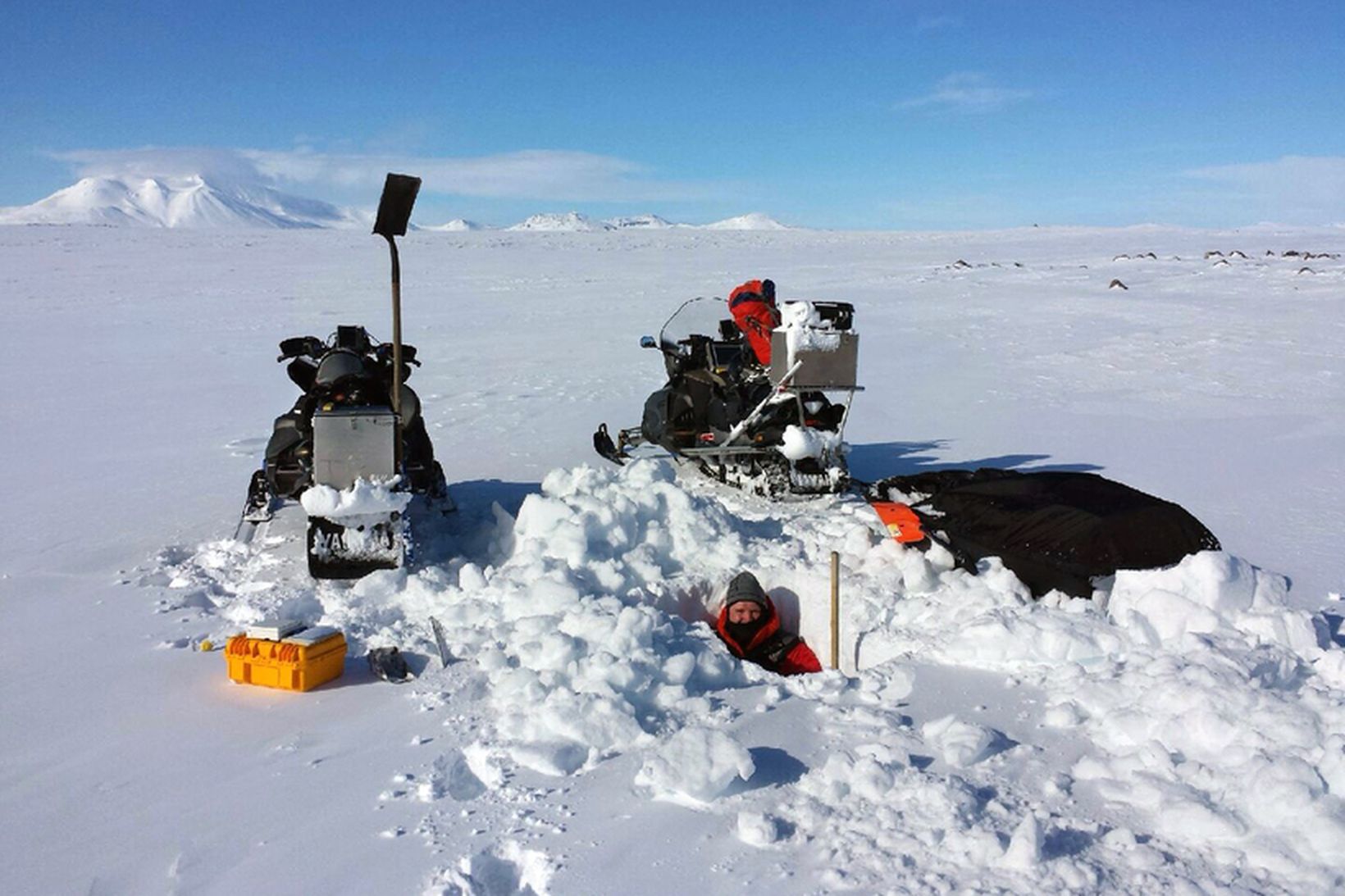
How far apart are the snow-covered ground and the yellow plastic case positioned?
81 mm

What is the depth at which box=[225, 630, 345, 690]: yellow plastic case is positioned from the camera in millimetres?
3582

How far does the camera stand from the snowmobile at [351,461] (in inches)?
181

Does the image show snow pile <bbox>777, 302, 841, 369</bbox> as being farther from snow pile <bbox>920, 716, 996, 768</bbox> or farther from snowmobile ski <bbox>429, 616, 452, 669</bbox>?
snow pile <bbox>920, 716, 996, 768</bbox>

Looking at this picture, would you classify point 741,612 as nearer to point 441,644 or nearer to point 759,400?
point 441,644

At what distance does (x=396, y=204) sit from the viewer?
4914mm

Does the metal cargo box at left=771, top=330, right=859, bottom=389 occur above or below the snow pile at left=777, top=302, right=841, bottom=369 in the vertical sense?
below

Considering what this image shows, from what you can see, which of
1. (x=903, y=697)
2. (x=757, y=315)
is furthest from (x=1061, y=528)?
(x=757, y=315)

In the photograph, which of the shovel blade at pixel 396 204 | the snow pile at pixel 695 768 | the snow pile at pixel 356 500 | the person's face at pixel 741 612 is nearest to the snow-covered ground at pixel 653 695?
the snow pile at pixel 695 768

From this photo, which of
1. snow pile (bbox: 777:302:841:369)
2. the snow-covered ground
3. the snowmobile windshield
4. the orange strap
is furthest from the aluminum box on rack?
the snowmobile windshield

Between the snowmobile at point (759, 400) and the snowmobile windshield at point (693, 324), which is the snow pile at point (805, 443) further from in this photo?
the snowmobile windshield at point (693, 324)

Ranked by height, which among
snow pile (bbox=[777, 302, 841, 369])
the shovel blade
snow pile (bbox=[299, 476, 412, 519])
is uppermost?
the shovel blade

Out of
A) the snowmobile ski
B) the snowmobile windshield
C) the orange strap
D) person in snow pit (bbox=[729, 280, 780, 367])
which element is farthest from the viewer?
the snowmobile windshield

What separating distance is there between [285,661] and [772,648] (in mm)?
2343

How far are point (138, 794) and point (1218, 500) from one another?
6.54 m
